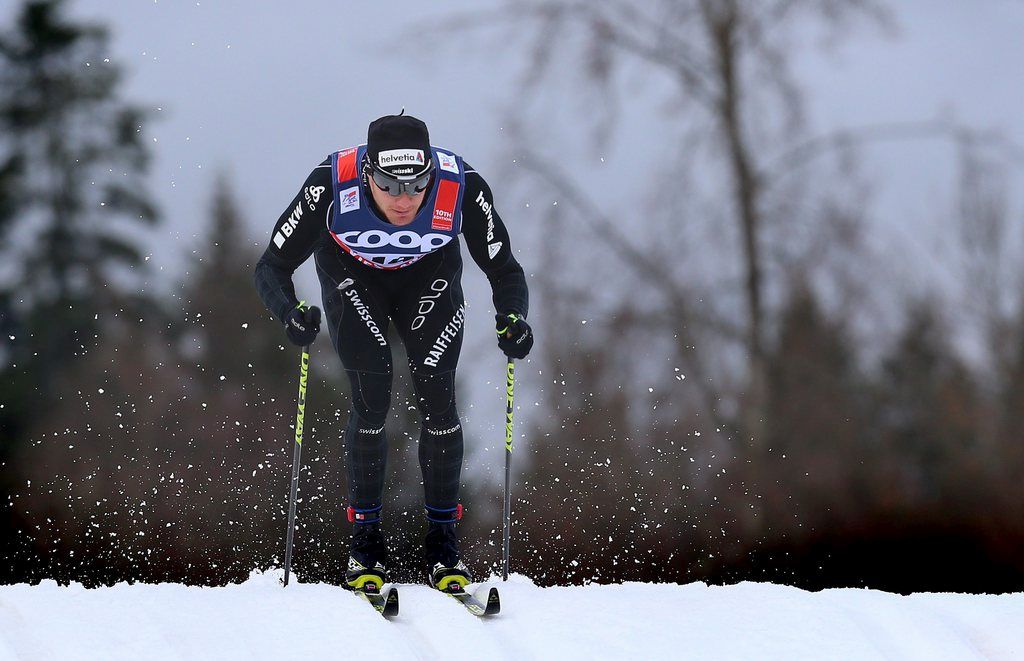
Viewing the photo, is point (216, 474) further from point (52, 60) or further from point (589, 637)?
point (52, 60)

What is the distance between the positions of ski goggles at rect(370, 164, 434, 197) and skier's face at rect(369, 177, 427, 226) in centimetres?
2

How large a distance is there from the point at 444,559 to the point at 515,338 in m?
1.23

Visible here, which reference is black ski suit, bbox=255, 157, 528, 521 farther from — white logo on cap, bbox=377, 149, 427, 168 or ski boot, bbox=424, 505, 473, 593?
white logo on cap, bbox=377, 149, 427, 168

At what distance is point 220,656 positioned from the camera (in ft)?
13.1

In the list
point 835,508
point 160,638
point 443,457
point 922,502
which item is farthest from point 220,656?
point 922,502

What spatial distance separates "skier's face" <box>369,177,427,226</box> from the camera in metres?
4.70

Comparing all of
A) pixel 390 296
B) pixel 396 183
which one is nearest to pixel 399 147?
pixel 396 183

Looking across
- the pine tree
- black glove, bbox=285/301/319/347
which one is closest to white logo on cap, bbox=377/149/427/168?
black glove, bbox=285/301/319/347

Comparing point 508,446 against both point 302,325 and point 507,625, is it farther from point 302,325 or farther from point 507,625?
point 302,325

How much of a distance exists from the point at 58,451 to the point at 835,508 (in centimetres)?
1053

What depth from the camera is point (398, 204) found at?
15.5ft

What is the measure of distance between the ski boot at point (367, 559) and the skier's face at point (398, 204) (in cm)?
162

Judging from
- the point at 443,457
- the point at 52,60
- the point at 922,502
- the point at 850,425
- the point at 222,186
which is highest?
the point at 52,60

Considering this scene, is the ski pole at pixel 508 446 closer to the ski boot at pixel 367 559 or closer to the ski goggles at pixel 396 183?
the ski boot at pixel 367 559
